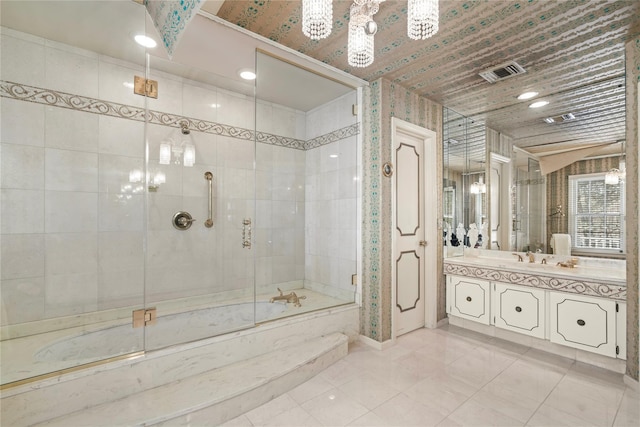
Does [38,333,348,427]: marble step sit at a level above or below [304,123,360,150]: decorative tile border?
below

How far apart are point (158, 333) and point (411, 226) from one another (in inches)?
101

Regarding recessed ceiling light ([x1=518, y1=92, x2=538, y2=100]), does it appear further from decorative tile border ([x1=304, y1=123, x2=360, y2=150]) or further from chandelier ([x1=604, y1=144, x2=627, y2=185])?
decorative tile border ([x1=304, y1=123, x2=360, y2=150])

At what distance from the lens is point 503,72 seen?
2.64 meters

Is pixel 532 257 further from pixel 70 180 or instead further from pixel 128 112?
pixel 70 180

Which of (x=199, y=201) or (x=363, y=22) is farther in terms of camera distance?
(x=199, y=201)

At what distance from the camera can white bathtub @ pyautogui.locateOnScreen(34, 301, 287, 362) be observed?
2.03 m

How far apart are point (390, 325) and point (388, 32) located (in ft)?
8.53

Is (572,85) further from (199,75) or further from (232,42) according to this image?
(199,75)

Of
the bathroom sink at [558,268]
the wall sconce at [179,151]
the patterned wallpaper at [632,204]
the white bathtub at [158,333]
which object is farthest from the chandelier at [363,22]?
the bathroom sink at [558,268]

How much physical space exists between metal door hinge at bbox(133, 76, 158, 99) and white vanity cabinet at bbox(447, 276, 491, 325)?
139 inches

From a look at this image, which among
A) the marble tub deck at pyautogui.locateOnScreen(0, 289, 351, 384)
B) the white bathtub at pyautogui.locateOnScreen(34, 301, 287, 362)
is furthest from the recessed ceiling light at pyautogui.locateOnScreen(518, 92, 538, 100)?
the white bathtub at pyautogui.locateOnScreen(34, 301, 287, 362)

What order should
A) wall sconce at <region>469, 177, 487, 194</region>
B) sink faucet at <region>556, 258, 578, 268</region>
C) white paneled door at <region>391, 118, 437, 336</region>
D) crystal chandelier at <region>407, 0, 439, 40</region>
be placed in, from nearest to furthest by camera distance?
Result: crystal chandelier at <region>407, 0, 439, 40</region>
sink faucet at <region>556, 258, 578, 268</region>
white paneled door at <region>391, 118, 437, 336</region>
wall sconce at <region>469, 177, 487, 194</region>

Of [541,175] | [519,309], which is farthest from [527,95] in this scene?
[519,309]

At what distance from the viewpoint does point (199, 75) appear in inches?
97.2
